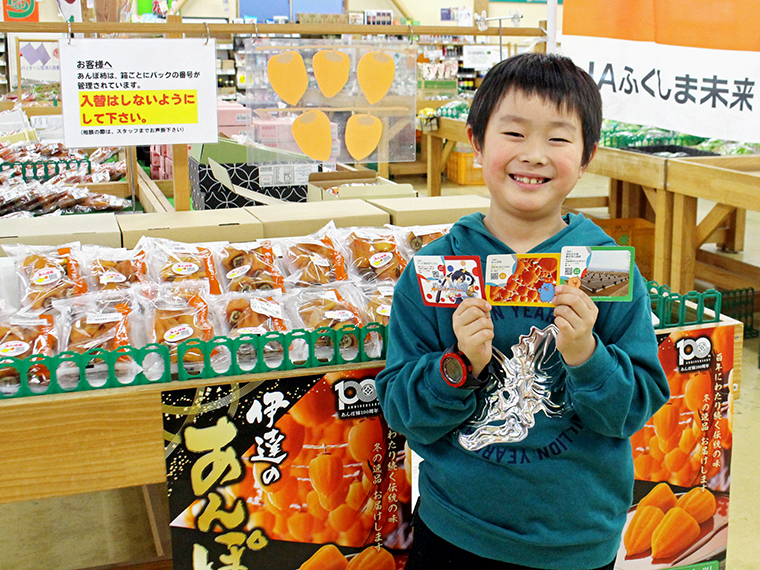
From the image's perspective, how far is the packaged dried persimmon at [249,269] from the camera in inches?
75.4

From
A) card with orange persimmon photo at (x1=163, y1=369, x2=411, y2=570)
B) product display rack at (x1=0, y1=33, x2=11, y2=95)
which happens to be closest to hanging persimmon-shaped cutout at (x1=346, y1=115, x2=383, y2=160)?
card with orange persimmon photo at (x1=163, y1=369, x2=411, y2=570)

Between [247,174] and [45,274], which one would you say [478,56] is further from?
[45,274]

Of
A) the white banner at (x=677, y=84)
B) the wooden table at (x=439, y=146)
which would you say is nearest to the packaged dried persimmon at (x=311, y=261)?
the white banner at (x=677, y=84)

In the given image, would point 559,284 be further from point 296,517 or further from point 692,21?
point 692,21

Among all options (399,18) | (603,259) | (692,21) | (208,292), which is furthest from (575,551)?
(399,18)

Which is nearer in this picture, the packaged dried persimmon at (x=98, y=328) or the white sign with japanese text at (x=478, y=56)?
the packaged dried persimmon at (x=98, y=328)

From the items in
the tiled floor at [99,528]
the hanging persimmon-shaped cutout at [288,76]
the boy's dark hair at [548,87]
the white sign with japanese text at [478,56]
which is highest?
the white sign with japanese text at [478,56]

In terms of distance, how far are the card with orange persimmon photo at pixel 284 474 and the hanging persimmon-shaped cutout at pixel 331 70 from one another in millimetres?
1268

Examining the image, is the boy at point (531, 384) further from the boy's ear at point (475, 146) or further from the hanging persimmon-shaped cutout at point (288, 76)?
the hanging persimmon-shaped cutout at point (288, 76)

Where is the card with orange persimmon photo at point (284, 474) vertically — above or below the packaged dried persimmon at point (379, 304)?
below

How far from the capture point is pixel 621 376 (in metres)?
1.06

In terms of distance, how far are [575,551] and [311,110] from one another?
5.67ft

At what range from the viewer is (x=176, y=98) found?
2162 mm

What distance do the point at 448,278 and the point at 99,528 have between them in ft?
5.99
